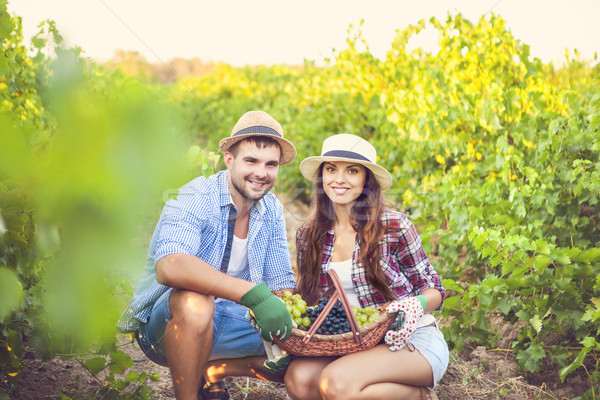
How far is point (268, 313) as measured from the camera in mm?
1761

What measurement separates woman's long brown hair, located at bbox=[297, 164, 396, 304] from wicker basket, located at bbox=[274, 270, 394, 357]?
29 cm

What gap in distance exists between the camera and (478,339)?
8.62ft

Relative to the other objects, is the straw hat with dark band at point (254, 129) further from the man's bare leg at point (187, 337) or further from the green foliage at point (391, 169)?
the man's bare leg at point (187, 337)

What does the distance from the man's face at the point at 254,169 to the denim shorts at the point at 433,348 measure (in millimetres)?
829

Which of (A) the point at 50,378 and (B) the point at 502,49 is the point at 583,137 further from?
(A) the point at 50,378

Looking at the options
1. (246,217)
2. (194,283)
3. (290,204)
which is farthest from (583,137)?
(290,204)

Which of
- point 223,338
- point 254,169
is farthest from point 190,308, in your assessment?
point 254,169

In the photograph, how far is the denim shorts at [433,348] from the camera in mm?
1951

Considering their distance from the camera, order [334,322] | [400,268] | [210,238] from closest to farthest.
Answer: [334,322] → [210,238] → [400,268]

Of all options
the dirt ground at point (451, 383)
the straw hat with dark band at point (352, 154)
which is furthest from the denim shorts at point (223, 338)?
the straw hat with dark band at point (352, 154)

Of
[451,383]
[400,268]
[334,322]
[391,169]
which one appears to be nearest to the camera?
[334,322]

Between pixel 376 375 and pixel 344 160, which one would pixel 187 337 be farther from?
pixel 344 160

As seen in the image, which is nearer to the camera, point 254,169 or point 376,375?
point 376,375

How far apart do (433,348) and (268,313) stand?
669 millimetres
